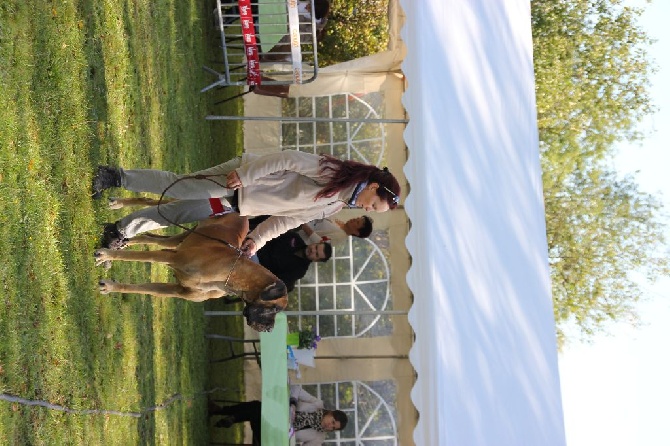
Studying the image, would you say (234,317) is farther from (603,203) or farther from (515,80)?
(603,203)

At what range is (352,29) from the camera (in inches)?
581

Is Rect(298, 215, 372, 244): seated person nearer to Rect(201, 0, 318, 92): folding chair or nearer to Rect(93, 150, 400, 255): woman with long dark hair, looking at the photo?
Rect(201, 0, 318, 92): folding chair

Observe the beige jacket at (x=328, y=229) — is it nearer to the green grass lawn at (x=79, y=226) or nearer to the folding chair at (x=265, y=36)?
the folding chair at (x=265, y=36)

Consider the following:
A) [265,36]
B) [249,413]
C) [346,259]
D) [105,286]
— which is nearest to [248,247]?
[105,286]

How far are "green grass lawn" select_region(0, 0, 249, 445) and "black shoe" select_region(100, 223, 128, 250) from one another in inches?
4.6

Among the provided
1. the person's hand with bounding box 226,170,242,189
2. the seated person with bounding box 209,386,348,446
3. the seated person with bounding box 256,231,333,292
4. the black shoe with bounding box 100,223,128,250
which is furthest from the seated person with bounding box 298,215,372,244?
the person's hand with bounding box 226,170,242,189

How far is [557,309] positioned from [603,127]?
4.65 meters

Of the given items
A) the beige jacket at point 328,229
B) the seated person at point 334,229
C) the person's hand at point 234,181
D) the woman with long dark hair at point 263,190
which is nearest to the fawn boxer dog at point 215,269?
the woman with long dark hair at point 263,190

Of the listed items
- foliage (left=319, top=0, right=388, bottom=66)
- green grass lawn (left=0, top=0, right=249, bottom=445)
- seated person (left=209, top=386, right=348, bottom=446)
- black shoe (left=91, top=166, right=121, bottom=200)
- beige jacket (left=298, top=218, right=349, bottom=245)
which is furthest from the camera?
foliage (left=319, top=0, right=388, bottom=66)

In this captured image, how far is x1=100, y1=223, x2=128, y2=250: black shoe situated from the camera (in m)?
5.27

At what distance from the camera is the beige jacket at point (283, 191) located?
15.4 feet

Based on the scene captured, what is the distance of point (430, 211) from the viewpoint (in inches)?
254

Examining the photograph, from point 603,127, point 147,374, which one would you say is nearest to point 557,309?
point 603,127

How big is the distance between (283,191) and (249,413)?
4550mm
